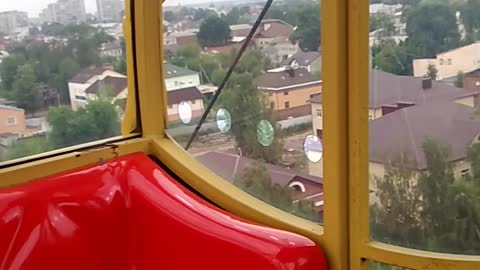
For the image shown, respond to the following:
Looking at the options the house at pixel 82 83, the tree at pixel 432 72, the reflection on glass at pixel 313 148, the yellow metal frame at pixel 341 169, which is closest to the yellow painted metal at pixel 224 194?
the yellow metal frame at pixel 341 169

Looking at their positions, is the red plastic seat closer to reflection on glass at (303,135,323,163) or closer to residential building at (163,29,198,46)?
reflection on glass at (303,135,323,163)

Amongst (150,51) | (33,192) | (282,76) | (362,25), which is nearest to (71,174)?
(33,192)

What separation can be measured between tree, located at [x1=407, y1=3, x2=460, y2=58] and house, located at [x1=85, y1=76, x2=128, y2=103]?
1.12 m

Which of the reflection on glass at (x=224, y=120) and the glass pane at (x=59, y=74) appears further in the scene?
the reflection on glass at (x=224, y=120)

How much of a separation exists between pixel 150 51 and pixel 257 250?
0.92 meters

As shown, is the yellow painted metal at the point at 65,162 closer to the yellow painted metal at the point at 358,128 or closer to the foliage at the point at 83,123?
the foliage at the point at 83,123

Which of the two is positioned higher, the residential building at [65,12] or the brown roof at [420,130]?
the residential building at [65,12]

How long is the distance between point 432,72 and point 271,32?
560 millimetres

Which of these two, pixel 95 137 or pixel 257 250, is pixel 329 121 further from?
pixel 95 137

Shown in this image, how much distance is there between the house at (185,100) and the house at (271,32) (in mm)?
355

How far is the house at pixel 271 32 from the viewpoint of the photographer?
2.40m

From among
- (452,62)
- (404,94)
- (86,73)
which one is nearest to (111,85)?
(86,73)

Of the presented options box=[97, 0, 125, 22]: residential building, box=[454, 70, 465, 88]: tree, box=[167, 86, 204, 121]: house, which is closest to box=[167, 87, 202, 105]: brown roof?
box=[167, 86, 204, 121]: house

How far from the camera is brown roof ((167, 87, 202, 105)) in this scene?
8.97ft
